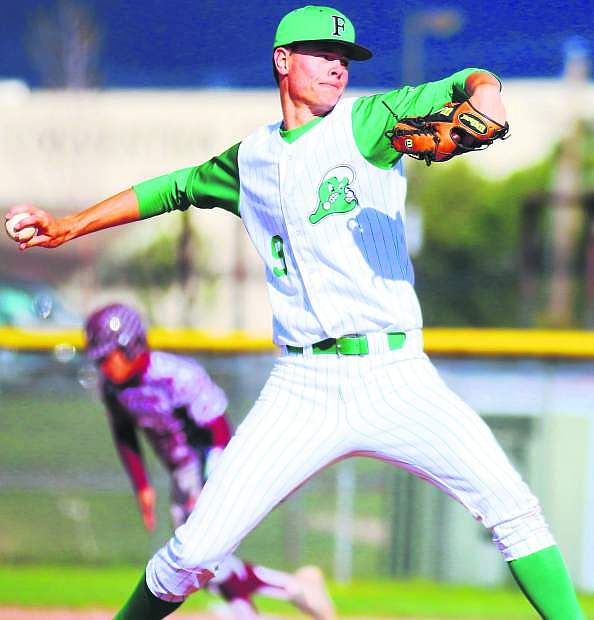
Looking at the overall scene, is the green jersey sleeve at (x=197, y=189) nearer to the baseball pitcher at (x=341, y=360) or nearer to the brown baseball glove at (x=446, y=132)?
the baseball pitcher at (x=341, y=360)

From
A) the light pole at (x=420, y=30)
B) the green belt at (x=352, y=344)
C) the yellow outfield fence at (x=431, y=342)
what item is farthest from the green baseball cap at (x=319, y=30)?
the yellow outfield fence at (x=431, y=342)

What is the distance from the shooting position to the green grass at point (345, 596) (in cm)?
343

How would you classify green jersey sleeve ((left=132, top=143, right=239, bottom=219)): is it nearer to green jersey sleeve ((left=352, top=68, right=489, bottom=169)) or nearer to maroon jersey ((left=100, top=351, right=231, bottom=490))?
green jersey sleeve ((left=352, top=68, right=489, bottom=169))

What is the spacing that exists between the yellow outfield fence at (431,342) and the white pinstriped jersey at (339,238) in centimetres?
137

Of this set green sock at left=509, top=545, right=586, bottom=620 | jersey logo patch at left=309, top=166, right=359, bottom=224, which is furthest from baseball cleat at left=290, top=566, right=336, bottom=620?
jersey logo patch at left=309, top=166, right=359, bottom=224

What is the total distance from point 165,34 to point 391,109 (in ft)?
5.05

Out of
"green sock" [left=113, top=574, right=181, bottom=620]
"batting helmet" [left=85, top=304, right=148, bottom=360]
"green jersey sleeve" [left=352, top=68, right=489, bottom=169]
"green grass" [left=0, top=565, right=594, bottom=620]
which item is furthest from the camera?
"green grass" [left=0, top=565, right=594, bottom=620]

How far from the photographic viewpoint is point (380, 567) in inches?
143

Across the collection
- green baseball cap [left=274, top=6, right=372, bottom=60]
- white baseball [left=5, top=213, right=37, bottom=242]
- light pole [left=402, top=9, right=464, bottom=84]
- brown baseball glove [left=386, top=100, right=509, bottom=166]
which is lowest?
white baseball [left=5, top=213, right=37, bottom=242]

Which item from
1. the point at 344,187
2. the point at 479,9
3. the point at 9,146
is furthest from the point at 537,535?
the point at 9,146

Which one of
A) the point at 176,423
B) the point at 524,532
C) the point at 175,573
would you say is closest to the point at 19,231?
the point at 175,573

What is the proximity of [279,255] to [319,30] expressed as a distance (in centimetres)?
47

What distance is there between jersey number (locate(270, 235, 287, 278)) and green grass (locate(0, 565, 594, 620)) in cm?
156

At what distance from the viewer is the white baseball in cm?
228
